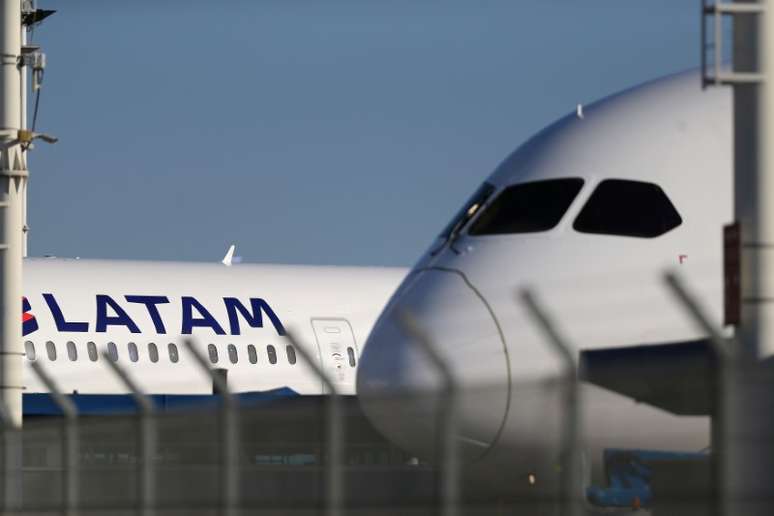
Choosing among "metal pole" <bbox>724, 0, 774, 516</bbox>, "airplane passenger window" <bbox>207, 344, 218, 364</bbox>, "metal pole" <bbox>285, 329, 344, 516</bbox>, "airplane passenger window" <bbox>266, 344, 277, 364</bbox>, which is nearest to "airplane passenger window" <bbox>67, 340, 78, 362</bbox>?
"airplane passenger window" <bbox>207, 344, 218, 364</bbox>

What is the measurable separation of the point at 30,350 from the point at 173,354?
98.8 inches

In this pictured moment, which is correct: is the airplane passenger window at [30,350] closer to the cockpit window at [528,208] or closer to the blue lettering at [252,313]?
the blue lettering at [252,313]

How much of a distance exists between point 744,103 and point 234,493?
343cm

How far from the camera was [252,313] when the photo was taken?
30.5 m

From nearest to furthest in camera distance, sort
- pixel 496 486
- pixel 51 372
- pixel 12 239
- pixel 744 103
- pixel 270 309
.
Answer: pixel 744 103, pixel 496 486, pixel 12 239, pixel 51 372, pixel 270 309

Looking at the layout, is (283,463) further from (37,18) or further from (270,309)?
(37,18)

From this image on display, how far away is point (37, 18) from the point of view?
148 feet

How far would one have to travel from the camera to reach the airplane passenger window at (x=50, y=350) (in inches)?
1118

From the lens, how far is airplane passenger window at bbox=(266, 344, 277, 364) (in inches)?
1210

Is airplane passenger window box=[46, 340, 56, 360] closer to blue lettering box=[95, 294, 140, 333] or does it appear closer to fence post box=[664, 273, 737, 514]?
blue lettering box=[95, 294, 140, 333]

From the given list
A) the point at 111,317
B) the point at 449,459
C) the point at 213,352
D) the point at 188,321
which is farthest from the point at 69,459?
the point at 213,352

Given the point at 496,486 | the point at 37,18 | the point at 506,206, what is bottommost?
the point at 496,486

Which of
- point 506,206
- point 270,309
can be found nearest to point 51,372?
point 270,309

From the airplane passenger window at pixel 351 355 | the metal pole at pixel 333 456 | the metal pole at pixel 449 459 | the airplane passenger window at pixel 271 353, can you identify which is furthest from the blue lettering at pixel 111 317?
the metal pole at pixel 449 459
